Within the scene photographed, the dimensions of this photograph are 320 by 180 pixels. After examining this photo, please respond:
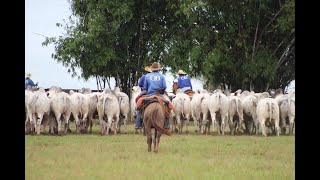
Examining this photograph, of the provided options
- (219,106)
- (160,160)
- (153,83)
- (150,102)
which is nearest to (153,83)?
Answer: (153,83)

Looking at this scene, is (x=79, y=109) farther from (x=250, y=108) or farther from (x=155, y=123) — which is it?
(x=155, y=123)

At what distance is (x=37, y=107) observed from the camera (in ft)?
59.3

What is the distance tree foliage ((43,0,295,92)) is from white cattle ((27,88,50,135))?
11564mm

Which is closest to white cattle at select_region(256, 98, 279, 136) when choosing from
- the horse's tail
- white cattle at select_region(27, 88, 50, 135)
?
white cattle at select_region(27, 88, 50, 135)

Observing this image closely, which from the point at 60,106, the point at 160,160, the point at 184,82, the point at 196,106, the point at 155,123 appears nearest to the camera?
the point at 160,160

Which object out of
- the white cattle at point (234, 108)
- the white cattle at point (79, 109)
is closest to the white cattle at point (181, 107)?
the white cattle at point (234, 108)

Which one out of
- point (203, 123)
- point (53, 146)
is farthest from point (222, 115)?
point (53, 146)

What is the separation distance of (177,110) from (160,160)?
9583 millimetres

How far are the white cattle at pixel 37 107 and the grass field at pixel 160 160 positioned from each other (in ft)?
8.63

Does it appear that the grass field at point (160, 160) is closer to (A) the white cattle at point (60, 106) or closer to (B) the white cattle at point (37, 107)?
(B) the white cattle at point (37, 107)
